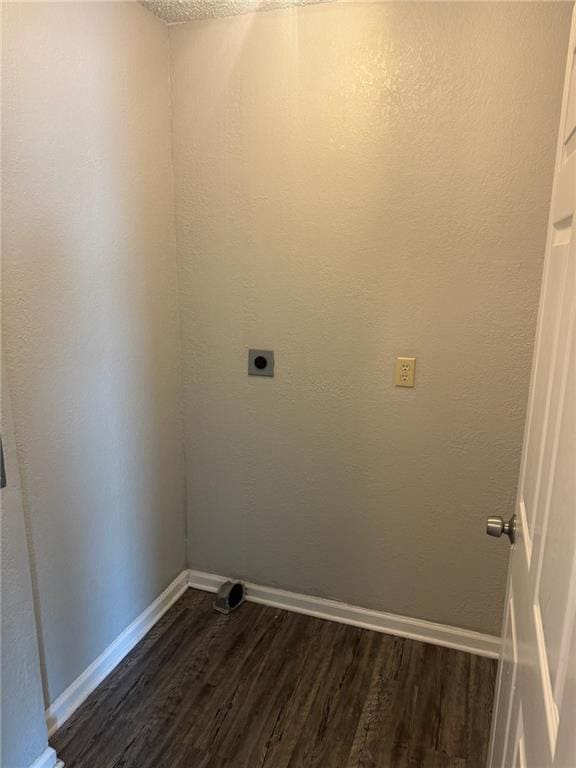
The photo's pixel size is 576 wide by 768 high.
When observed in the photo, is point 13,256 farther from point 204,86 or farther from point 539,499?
point 539,499

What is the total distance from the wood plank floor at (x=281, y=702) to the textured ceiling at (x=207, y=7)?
2268mm

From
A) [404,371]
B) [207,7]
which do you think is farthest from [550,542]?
[207,7]

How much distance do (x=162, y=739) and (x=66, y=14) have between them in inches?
84.0

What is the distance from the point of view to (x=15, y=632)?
137 centimetres

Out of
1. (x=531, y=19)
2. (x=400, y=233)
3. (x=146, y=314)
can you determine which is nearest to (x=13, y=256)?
(x=146, y=314)

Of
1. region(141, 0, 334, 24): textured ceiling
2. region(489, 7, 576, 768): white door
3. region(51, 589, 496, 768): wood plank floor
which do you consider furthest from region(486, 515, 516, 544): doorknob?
region(141, 0, 334, 24): textured ceiling

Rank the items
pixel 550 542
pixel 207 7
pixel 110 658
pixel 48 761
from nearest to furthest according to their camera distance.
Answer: pixel 550 542
pixel 48 761
pixel 207 7
pixel 110 658

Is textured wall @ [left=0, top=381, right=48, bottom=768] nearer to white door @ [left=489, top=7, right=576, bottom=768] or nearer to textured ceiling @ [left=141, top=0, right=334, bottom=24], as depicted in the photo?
white door @ [left=489, top=7, right=576, bottom=768]

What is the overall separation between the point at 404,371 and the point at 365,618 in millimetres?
1037

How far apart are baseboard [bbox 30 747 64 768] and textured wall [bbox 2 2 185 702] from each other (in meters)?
0.16

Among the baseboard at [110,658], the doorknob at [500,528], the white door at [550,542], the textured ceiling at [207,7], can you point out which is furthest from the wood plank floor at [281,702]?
the textured ceiling at [207,7]

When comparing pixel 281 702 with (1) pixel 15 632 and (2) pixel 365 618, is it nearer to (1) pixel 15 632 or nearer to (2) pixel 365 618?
(2) pixel 365 618

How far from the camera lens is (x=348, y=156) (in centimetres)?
181

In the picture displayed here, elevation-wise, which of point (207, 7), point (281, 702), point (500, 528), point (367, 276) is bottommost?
point (281, 702)
